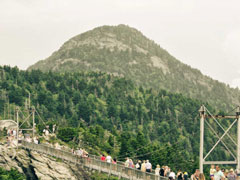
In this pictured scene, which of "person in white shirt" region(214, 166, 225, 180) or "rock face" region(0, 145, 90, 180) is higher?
"person in white shirt" region(214, 166, 225, 180)

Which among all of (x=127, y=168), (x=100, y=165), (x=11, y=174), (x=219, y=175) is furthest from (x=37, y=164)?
(x=219, y=175)

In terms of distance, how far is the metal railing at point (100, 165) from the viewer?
118 ft

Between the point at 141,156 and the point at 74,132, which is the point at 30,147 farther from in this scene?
the point at 141,156

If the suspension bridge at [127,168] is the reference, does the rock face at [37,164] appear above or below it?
below

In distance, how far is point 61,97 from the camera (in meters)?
178

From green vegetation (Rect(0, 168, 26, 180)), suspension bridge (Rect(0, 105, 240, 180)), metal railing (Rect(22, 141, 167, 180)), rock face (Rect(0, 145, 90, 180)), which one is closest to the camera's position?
suspension bridge (Rect(0, 105, 240, 180))

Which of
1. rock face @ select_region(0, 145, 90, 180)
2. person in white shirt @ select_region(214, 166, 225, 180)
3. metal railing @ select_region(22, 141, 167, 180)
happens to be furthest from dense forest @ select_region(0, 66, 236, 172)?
person in white shirt @ select_region(214, 166, 225, 180)

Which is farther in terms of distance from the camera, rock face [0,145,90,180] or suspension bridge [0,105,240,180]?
rock face [0,145,90,180]

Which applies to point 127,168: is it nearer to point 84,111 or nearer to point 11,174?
point 11,174

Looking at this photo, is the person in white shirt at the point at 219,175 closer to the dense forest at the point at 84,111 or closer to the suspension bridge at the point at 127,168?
the suspension bridge at the point at 127,168

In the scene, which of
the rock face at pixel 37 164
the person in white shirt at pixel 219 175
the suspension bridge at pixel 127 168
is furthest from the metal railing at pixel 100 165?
the person in white shirt at pixel 219 175

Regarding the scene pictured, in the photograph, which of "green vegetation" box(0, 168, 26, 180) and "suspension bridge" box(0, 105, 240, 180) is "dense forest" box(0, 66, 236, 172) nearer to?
"green vegetation" box(0, 168, 26, 180)

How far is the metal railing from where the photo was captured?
3594 cm

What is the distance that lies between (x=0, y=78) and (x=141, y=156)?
91627 mm
